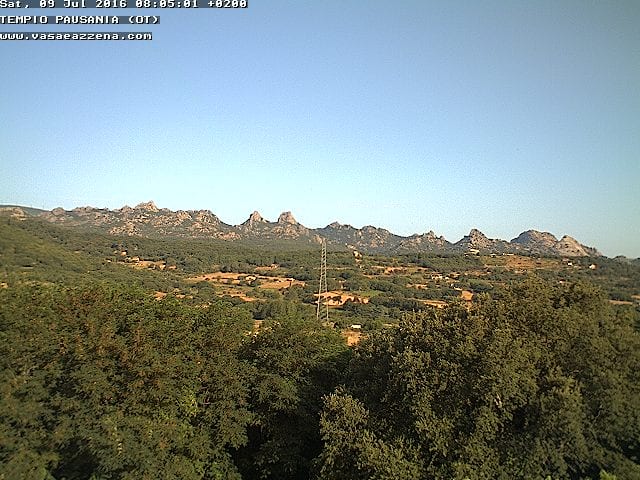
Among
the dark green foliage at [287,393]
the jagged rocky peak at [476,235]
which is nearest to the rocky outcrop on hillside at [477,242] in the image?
the jagged rocky peak at [476,235]

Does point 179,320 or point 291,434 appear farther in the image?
point 179,320

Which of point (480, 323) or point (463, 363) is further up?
point (480, 323)

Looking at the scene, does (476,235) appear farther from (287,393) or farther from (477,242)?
(287,393)

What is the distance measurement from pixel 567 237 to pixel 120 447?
Answer: 19406cm

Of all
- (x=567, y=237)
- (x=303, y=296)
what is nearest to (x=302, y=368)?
(x=303, y=296)

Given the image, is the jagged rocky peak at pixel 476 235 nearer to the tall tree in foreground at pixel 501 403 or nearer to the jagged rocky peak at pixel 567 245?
the jagged rocky peak at pixel 567 245

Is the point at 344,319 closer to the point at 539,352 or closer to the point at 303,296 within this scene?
the point at 303,296

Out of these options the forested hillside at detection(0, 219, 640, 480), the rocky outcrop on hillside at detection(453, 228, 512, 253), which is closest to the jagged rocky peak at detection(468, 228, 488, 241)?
the rocky outcrop on hillside at detection(453, 228, 512, 253)

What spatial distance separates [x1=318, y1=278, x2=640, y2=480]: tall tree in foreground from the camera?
12562 millimetres

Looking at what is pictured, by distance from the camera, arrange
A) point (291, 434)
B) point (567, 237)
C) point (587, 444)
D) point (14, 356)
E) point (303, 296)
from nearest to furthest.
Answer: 1. point (587, 444)
2. point (14, 356)
3. point (291, 434)
4. point (303, 296)
5. point (567, 237)

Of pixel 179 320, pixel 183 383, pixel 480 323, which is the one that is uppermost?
pixel 480 323

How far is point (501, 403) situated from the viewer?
1320cm

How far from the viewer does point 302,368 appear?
18.8 meters

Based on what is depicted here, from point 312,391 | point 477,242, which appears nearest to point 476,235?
point 477,242
